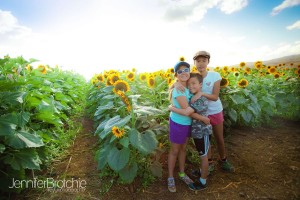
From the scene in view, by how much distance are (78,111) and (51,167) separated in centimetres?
351

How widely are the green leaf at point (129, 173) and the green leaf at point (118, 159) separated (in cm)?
23

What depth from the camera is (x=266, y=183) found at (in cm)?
288

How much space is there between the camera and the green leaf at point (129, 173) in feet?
8.54

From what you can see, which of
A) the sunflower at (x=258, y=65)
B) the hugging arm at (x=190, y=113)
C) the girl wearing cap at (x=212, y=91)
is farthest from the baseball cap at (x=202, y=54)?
the sunflower at (x=258, y=65)

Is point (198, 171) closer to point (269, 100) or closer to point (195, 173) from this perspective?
point (195, 173)

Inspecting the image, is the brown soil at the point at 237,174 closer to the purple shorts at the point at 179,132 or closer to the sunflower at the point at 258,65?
the purple shorts at the point at 179,132

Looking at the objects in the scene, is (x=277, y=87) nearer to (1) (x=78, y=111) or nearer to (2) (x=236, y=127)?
(2) (x=236, y=127)

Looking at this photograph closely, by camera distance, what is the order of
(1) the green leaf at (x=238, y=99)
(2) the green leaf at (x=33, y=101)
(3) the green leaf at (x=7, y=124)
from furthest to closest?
(1) the green leaf at (x=238, y=99) < (2) the green leaf at (x=33, y=101) < (3) the green leaf at (x=7, y=124)

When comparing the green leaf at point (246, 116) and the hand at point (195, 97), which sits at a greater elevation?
the hand at point (195, 97)

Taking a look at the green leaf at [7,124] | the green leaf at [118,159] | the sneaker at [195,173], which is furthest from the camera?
the sneaker at [195,173]

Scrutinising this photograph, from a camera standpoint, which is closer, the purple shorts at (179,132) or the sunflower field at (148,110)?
the sunflower field at (148,110)

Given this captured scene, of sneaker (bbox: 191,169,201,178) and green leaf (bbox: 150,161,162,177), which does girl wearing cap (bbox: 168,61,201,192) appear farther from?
sneaker (bbox: 191,169,201,178)

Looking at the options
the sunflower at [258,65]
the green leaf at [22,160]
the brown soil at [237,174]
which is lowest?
the brown soil at [237,174]

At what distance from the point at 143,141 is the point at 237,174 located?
1.57 meters
